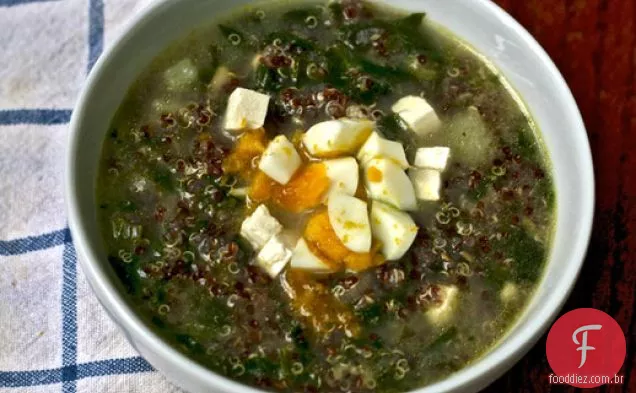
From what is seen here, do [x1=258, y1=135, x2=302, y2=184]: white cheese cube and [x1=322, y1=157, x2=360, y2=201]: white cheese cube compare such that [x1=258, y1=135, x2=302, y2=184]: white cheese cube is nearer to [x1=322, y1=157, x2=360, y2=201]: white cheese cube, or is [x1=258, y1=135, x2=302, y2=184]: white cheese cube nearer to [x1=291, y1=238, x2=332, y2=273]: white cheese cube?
[x1=322, y1=157, x2=360, y2=201]: white cheese cube

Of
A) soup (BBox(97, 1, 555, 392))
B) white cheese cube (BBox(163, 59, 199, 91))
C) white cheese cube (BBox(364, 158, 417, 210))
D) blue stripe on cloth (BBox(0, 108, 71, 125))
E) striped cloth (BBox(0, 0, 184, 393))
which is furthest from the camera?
blue stripe on cloth (BBox(0, 108, 71, 125))

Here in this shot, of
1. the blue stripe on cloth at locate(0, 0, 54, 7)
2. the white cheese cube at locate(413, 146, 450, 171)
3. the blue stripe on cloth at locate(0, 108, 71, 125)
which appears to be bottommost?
the blue stripe on cloth at locate(0, 108, 71, 125)

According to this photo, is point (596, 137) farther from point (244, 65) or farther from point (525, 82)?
point (244, 65)

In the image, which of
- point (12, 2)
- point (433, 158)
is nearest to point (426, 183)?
point (433, 158)

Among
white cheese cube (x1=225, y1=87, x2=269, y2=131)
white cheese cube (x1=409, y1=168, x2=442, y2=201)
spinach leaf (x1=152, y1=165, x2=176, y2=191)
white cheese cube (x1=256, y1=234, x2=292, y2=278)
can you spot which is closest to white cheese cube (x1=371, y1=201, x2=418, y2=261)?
white cheese cube (x1=409, y1=168, x2=442, y2=201)

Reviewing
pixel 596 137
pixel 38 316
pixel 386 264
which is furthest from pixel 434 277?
pixel 38 316
